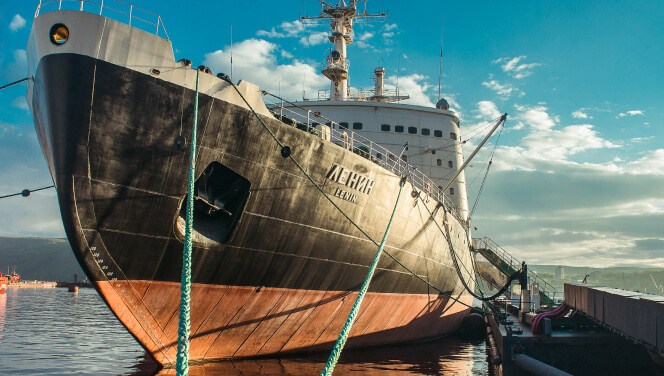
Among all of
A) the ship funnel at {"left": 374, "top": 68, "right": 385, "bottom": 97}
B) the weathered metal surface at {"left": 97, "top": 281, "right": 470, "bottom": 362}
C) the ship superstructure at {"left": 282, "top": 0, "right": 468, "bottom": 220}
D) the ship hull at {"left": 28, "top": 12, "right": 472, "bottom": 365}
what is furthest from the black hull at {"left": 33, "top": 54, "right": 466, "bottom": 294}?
the ship funnel at {"left": 374, "top": 68, "right": 385, "bottom": 97}

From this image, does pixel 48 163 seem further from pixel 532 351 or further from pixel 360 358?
pixel 532 351

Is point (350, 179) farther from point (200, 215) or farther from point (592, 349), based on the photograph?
point (592, 349)

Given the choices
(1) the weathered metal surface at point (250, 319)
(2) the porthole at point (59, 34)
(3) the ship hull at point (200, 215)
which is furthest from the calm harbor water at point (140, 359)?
(2) the porthole at point (59, 34)

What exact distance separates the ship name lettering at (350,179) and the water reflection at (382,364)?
13.2ft

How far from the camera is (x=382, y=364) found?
37.9 feet

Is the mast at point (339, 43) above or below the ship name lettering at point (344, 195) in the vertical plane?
above

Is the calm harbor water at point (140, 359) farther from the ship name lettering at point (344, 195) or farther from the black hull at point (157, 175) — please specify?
the ship name lettering at point (344, 195)

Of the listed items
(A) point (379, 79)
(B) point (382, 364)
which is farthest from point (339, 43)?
(B) point (382, 364)

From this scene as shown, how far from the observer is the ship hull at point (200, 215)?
25.7ft

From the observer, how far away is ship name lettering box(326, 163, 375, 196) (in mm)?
10625

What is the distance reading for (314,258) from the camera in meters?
10.5

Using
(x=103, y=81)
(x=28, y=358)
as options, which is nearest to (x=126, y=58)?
(x=103, y=81)

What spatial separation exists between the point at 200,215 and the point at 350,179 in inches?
140

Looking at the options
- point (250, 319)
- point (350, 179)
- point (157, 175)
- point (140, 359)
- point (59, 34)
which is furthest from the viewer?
point (140, 359)
